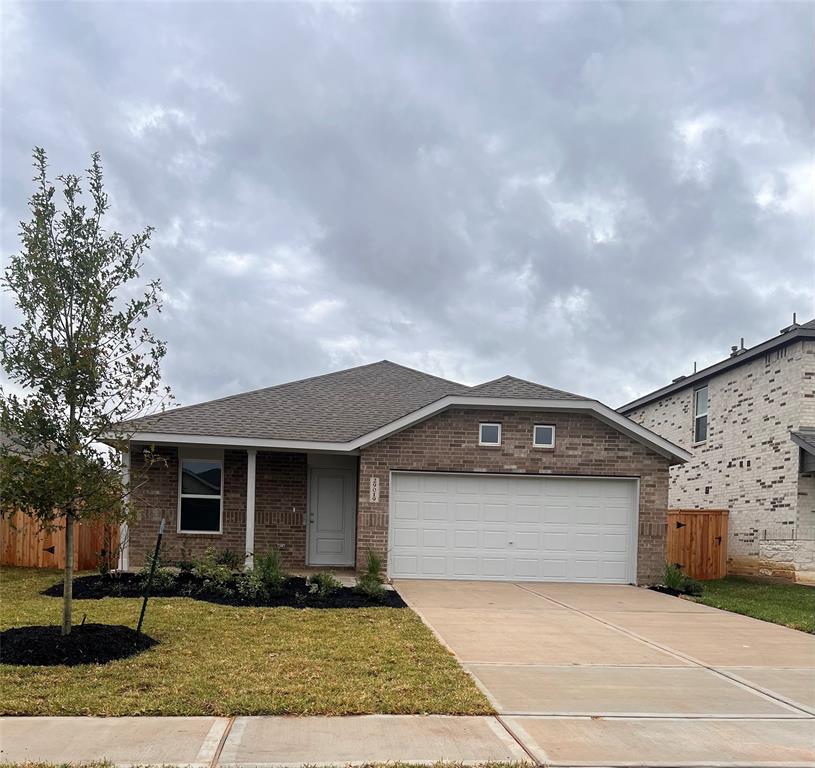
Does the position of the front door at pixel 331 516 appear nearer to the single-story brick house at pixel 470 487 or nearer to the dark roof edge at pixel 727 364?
the single-story brick house at pixel 470 487

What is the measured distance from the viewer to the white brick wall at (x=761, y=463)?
54.9 ft

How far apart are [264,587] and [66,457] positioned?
525 cm

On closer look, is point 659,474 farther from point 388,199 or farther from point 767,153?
point 388,199

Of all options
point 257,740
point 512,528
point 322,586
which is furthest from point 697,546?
point 257,740

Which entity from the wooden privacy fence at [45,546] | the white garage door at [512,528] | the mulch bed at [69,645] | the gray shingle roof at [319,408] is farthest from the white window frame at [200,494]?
the mulch bed at [69,645]

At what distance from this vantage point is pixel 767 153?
15.4m

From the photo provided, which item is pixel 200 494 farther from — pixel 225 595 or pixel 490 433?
pixel 490 433

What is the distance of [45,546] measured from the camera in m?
16.6

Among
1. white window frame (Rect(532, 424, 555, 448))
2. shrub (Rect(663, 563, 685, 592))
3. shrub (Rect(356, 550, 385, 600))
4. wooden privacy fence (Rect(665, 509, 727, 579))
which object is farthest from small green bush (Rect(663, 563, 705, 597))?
shrub (Rect(356, 550, 385, 600))

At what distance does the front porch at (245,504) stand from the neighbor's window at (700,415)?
10597mm

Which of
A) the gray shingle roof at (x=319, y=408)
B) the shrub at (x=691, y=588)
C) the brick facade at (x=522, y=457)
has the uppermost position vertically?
the gray shingle roof at (x=319, y=408)

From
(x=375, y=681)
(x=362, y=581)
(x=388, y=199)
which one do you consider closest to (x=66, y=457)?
(x=375, y=681)

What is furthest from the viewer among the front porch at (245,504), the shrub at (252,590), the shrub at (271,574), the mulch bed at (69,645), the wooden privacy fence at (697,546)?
the wooden privacy fence at (697,546)

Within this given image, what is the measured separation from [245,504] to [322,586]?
178 inches
